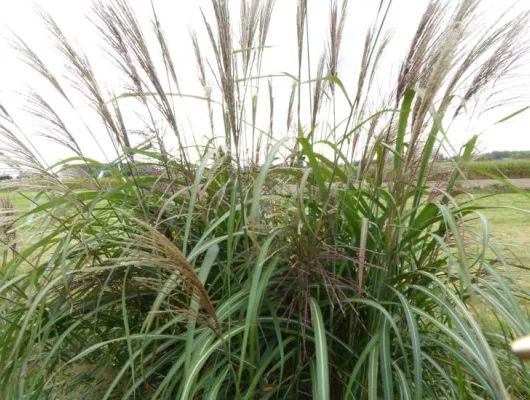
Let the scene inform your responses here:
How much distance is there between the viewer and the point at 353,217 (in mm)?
1262

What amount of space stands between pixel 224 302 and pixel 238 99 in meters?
0.42

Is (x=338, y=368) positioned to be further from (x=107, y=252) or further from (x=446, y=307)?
(x=107, y=252)

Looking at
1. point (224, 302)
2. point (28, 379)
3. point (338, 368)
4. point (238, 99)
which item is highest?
point (238, 99)

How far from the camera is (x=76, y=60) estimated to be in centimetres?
130

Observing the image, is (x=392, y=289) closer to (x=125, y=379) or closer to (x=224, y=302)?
(x=224, y=302)

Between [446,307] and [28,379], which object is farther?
[28,379]

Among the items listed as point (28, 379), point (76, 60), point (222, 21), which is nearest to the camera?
point (222, 21)

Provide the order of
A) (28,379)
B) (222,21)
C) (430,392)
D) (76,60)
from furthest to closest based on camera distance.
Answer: (28,379) < (76,60) < (430,392) < (222,21)

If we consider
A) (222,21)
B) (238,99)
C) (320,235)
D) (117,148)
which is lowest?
(320,235)

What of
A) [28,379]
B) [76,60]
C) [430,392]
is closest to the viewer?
[430,392]

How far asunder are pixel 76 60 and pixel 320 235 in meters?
0.70

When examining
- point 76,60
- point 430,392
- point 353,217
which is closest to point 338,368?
point 430,392

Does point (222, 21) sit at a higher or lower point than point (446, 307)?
higher

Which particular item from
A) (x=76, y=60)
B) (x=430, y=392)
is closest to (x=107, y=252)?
(x=76, y=60)
